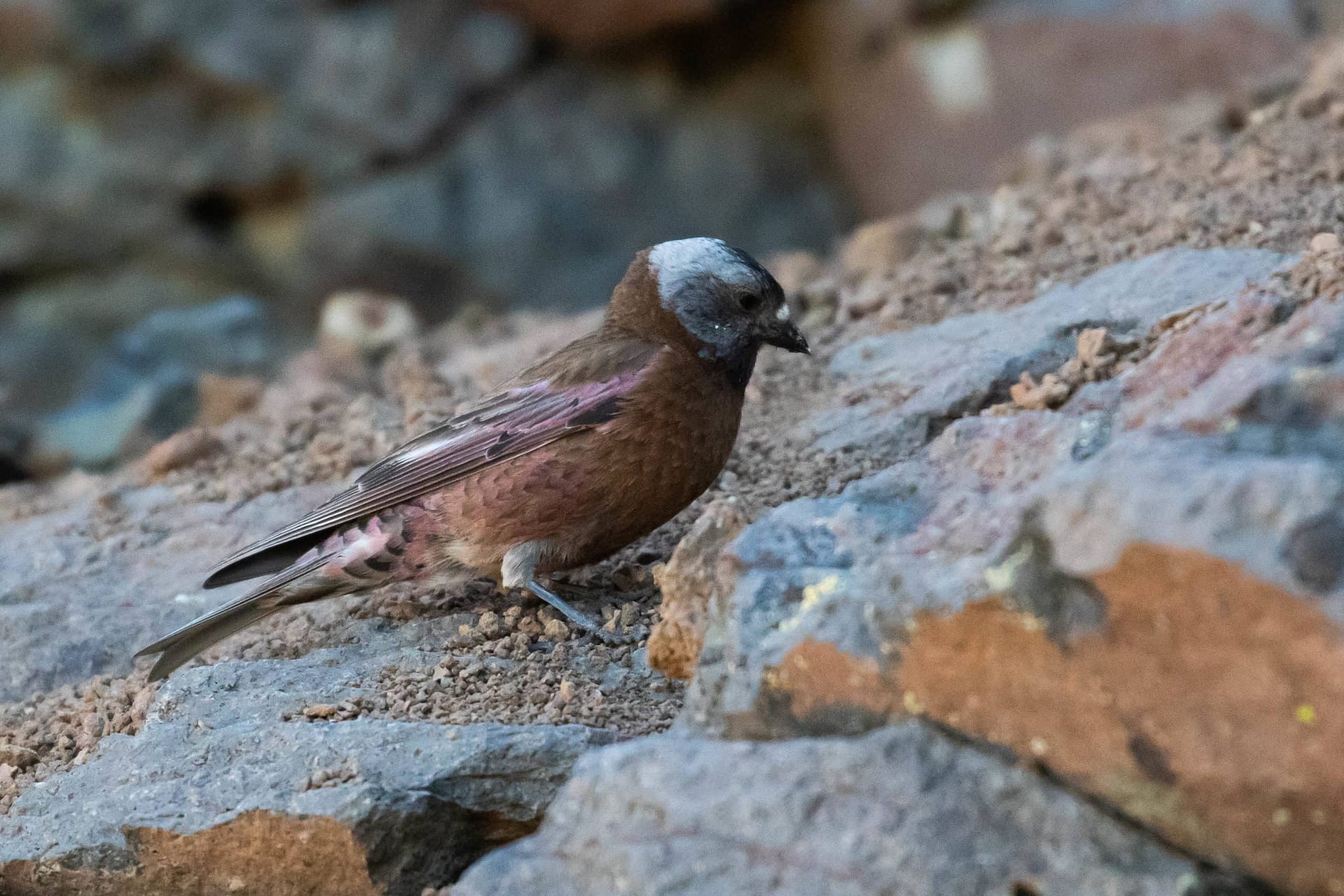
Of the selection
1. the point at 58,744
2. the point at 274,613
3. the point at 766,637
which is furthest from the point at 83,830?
the point at 766,637

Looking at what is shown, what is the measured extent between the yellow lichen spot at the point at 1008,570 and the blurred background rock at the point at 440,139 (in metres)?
6.87

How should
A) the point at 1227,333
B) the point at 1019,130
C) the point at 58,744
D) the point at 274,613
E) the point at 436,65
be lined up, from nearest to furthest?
the point at 1227,333 < the point at 58,744 < the point at 274,613 < the point at 1019,130 < the point at 436,65

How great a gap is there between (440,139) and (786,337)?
20.6 feet

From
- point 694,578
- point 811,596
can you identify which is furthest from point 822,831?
point 694,578

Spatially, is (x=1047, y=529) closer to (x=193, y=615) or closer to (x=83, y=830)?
(x=83, y=830)

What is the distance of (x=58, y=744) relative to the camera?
133 inches

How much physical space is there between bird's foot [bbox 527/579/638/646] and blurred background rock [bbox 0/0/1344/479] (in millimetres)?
5504

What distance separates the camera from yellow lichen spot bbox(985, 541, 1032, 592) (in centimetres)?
203

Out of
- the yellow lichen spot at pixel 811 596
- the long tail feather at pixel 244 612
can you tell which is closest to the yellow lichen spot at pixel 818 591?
the yellow lichen spot at pixel 811 596

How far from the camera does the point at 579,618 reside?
342 cm

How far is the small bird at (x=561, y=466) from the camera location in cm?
351

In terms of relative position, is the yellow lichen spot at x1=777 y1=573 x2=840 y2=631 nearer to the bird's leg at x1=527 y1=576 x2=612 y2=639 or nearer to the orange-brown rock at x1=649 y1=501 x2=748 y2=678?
the orange-brown rock at x1=649 y1=501 x2=748 y2=678

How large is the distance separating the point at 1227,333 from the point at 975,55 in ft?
22.7

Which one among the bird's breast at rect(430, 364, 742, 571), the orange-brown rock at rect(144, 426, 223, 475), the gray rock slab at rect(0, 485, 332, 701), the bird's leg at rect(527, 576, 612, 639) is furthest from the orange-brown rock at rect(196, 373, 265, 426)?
the bird's leg at rect(527, 576, 612, 639)
